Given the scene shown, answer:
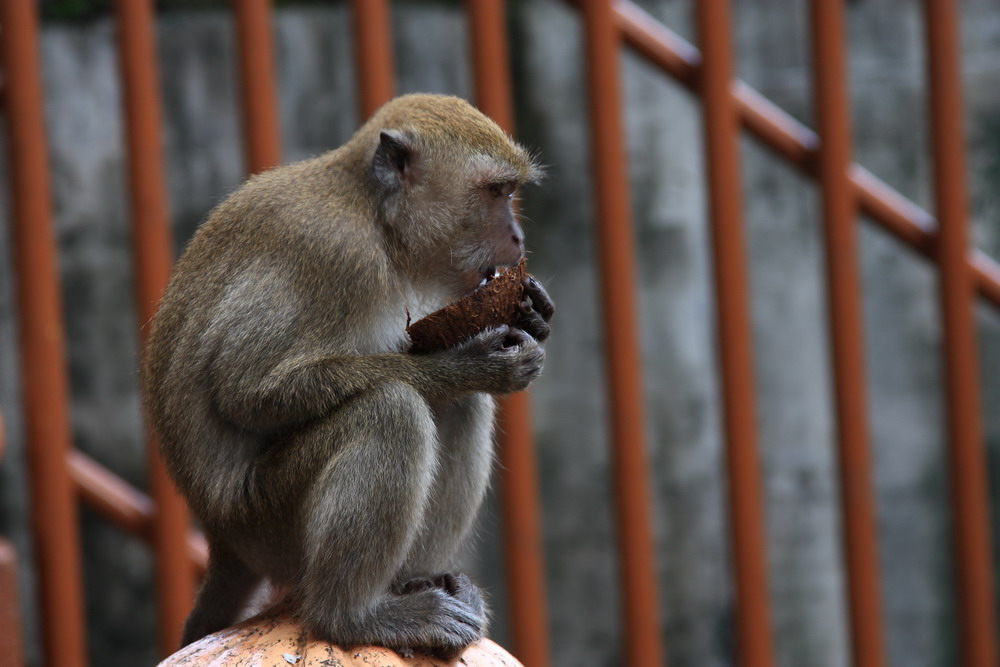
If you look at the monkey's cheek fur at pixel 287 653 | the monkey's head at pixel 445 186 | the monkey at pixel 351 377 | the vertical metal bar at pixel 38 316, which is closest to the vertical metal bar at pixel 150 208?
the vertical metal bar at pixel 38 316

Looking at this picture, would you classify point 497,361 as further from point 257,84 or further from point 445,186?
point 257,84

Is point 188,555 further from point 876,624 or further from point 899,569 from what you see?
point 899,569

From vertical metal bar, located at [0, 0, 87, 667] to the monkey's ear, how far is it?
1699 millimetres

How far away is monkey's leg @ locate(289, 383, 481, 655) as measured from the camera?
225 centimetres

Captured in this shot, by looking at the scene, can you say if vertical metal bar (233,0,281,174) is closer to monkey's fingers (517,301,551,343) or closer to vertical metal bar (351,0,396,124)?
vertical metal bar (351,0,396,124)

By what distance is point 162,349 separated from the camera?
2.49 meters

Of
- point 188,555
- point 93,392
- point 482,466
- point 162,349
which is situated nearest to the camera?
point 162,349

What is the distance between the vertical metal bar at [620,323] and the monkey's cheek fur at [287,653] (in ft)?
5.78

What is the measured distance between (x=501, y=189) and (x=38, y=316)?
1838 mm

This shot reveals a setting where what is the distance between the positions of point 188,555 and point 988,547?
103 inches

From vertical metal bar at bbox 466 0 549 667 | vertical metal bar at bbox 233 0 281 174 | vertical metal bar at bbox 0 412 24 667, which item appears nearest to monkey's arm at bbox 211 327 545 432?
vertical metal bar at bbox 0 412 24 667

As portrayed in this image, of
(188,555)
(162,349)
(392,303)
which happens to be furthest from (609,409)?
(162,349)

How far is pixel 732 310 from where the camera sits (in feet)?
13.4

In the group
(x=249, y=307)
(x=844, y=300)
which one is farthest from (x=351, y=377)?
(x=844, y=300)
